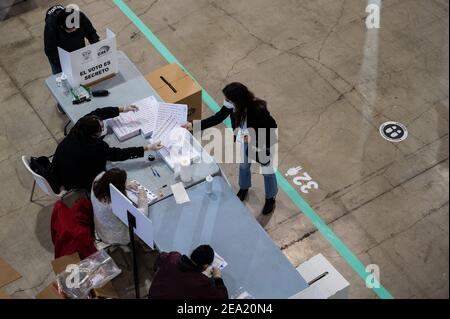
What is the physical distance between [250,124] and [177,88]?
1426 mm

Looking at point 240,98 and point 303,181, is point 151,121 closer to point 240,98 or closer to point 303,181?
point 240,98

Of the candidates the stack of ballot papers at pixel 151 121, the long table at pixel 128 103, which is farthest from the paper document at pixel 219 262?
the stack of ballot papers at pixel 151 121

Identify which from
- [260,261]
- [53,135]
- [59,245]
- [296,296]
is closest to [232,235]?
[260,261]

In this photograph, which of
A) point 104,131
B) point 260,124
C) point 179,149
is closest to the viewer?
point 260,124

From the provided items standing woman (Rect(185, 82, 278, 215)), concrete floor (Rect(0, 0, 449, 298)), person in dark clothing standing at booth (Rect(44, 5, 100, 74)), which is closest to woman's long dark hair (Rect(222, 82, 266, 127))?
standing woman (Rect(185, 82, 278, 215))

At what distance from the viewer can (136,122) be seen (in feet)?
18.8

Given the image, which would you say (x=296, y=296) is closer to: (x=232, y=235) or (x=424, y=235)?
(x=232, y=235)

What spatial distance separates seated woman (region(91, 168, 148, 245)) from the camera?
4902 mm

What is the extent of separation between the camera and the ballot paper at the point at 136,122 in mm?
5641

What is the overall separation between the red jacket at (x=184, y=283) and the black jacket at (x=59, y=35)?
3079mm

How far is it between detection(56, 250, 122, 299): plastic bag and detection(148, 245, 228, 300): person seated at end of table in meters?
0.87

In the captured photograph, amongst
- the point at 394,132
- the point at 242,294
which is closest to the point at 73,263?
the point at 242,294

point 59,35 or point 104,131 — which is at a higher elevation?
point 59,35

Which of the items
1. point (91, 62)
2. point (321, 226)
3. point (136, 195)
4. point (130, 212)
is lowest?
point (321, 226)
